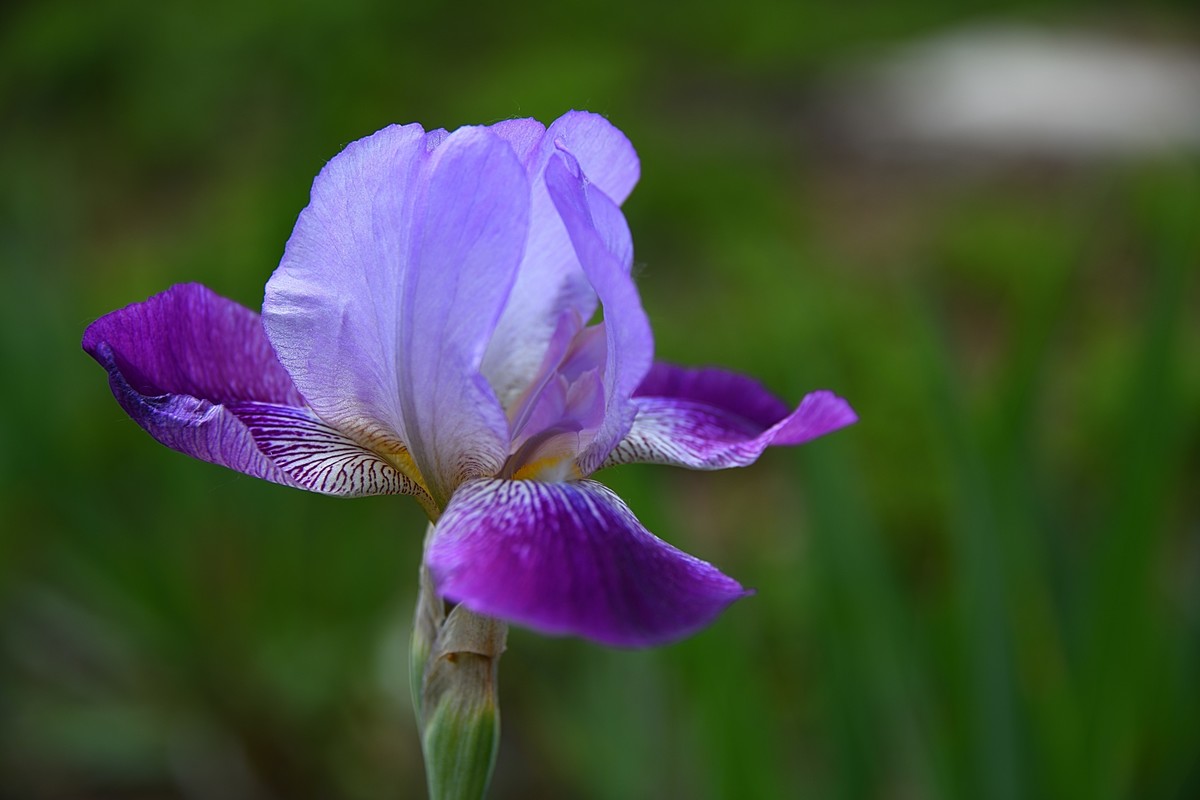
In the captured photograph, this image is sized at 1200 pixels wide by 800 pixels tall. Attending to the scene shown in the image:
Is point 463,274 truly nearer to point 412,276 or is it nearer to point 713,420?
point 412,276

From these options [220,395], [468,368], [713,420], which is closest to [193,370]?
[220,395]

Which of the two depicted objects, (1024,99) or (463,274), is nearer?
(463,274)

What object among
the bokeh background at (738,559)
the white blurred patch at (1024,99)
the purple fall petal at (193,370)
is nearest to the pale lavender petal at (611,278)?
the purple fall petal at (193,370)

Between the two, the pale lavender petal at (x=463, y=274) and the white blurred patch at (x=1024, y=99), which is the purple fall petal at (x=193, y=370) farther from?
the white blurred patch at (x=1024, y=99)

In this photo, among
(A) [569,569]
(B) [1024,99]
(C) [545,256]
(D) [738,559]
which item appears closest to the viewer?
(A) [569,569]

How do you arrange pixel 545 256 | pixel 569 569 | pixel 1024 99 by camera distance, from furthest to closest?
pixel 1024 99 → pixel 545 256 → pixel 569 569

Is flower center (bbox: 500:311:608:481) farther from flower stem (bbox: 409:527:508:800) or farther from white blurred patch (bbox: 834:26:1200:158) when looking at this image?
white blurred patch (bbox: 834:26:1200:158)

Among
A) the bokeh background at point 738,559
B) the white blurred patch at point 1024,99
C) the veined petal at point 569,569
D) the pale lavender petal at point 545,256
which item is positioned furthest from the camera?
the white blurred patch at point 1024,99
